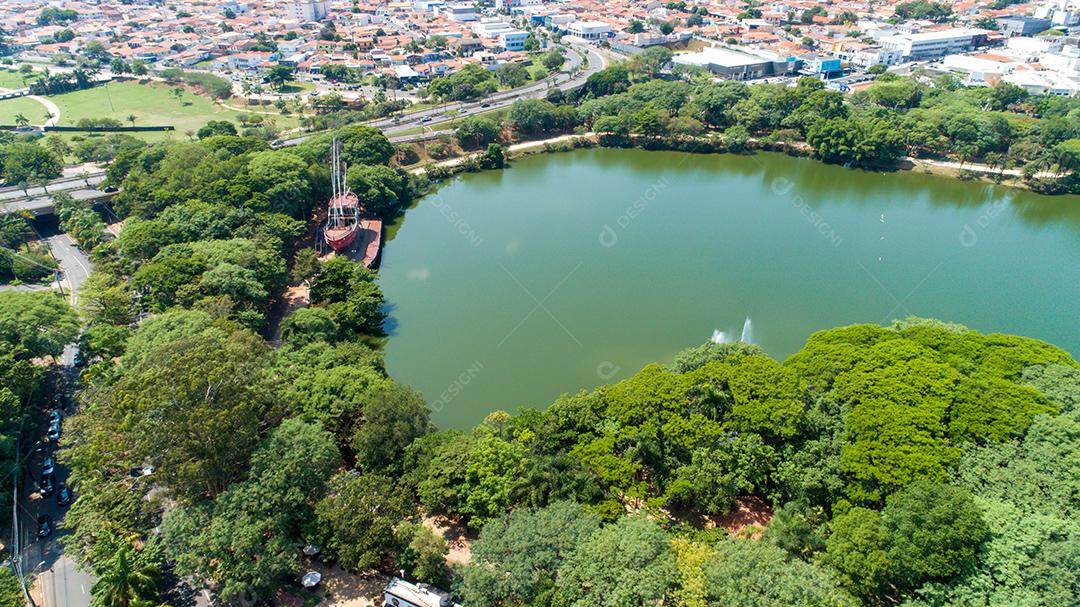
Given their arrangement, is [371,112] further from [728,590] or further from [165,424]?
[728,590]

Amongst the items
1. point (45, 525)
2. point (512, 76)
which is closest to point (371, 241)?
point (45, 525)

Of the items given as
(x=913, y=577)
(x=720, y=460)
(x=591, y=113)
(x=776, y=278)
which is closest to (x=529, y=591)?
(x=720, y=460)

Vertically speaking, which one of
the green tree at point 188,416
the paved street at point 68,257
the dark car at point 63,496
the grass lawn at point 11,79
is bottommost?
the paved street at point 68,257

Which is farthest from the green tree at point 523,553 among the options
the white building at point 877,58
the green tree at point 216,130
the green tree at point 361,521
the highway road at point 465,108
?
the white building at point 877,58

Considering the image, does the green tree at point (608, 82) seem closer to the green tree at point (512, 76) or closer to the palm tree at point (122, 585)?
the green tree at point (512, 76)

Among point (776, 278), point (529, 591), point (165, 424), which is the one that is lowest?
point (776, 278)

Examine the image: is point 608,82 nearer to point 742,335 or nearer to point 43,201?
point 742,335
